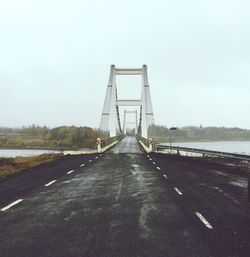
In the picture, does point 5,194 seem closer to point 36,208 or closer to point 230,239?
point 36,208

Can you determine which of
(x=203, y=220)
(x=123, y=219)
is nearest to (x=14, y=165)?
(x=123, y=219)

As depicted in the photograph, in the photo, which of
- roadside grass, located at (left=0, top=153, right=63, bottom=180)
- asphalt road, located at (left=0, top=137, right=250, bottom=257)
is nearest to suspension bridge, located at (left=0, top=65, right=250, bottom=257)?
asphalt road, located at (left=0, top=137, right=250, bottom=257)

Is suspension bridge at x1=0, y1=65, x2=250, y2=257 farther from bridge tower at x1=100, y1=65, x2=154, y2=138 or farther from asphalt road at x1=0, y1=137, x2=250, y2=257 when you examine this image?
bridge tower at x1=100, y1=65, x2=154, y2=138

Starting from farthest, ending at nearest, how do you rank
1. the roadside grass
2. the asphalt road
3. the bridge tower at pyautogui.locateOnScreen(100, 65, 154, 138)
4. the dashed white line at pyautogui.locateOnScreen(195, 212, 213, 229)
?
the bridge tower at pyautogui.locateOnScreen(100, 65, 154, 138) → the roadside grass → the dashed white line at pyautogui.locateOnScreen(195, 212, 213, 229) → the asphalt road

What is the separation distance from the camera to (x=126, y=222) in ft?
26.1

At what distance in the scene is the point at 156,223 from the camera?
7902 millimetres

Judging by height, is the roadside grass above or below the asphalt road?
above

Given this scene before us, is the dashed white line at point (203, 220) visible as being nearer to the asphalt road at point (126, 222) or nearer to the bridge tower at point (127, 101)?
the asphalt road at point (126, 222)

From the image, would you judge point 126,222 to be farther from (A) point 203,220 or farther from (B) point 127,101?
A: (B) point 127,101

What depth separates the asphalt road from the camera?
6051mm

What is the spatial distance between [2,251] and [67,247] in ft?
3.20

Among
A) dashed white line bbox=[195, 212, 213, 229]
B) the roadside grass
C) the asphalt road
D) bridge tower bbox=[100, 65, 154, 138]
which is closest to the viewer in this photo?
the asphalt road

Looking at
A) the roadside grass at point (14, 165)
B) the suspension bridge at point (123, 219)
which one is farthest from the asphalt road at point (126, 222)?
the roadside grass at point (14, 165)

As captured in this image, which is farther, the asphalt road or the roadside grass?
the roadside grass
